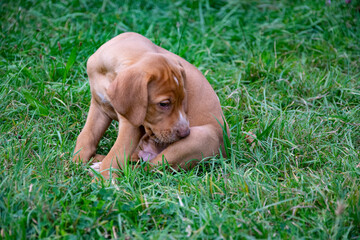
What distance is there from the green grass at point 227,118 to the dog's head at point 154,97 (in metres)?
0.44

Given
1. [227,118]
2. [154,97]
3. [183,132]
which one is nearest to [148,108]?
[154,97]

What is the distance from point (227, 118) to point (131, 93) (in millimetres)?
1746

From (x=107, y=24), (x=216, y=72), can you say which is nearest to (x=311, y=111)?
(x=216, y=72)

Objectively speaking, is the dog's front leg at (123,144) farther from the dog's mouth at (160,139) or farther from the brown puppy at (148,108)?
the dog's mouth at (160,139)

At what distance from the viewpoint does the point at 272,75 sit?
5.57 m

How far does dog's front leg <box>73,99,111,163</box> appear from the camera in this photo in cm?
404

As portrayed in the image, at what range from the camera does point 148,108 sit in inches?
144

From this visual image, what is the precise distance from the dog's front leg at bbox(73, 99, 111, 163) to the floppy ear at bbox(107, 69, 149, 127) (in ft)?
2.63

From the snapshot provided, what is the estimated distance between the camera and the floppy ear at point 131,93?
3.42 m

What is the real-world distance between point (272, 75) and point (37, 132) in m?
3.19

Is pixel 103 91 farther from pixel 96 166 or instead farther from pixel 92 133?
pixel 96 166

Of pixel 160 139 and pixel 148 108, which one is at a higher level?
pixel 148 108

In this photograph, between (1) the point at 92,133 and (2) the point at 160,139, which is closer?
(2) the point at 160,139

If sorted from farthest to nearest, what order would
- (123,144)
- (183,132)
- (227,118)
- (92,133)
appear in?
(227,118)
(92,133)
(123,144)
(183,132)
